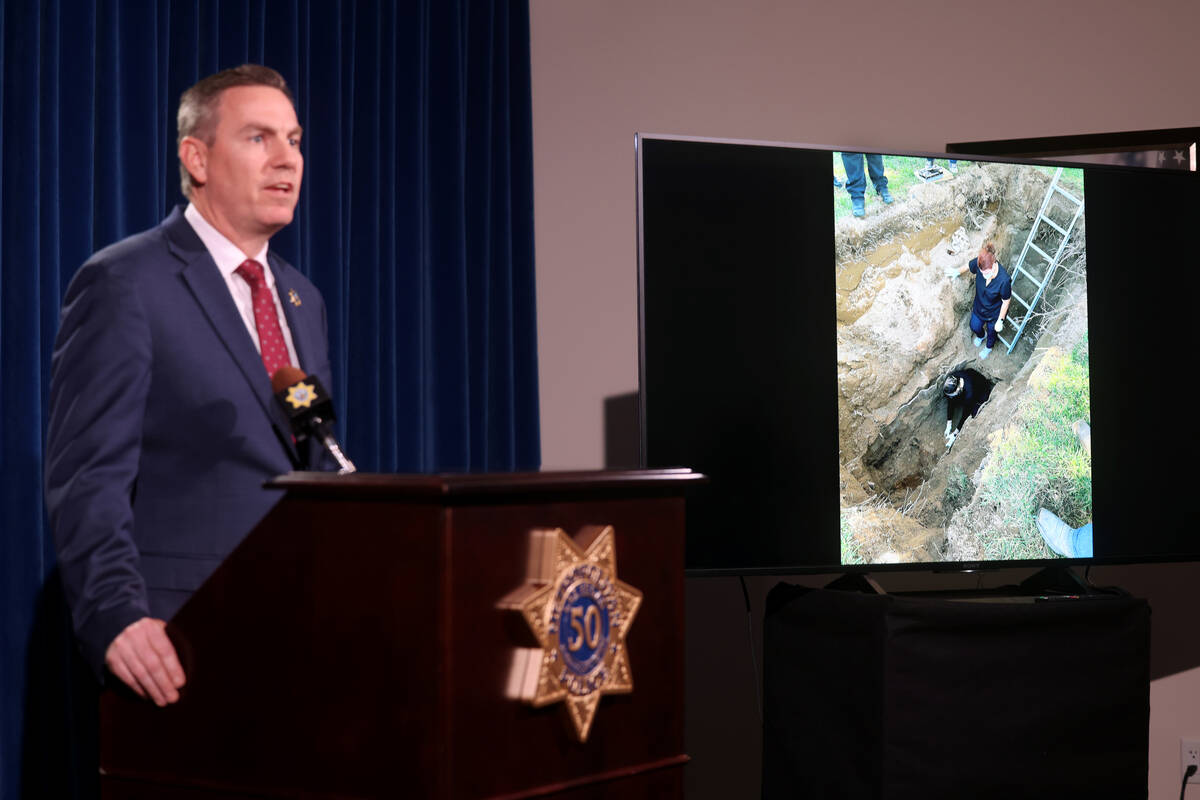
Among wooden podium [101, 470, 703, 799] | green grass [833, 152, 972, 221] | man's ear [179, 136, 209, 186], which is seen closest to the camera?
wooden podium [101, 470, 703, 799]

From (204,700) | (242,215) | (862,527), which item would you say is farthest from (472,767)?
(862,527)

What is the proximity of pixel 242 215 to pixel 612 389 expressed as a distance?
1.51m

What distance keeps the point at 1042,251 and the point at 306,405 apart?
1858mm

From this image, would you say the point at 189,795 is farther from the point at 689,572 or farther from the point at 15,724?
the point at 689,572

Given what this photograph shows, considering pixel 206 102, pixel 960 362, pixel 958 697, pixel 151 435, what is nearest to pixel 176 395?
pixel 151 435

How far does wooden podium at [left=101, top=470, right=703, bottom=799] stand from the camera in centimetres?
127

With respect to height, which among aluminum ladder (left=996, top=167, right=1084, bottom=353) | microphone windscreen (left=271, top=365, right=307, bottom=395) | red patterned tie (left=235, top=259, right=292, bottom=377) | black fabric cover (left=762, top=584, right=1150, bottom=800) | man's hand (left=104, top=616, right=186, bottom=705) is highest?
aluminum ladder (left=996, top=167, right=1084, bottom=353)

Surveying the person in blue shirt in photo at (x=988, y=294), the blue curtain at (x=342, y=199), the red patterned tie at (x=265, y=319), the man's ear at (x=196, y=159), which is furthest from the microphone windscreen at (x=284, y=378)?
the person in blue shirt in photo at (x=988, y=294)

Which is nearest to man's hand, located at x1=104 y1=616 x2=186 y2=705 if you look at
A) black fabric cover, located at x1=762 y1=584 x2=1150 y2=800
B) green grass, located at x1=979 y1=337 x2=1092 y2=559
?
black fabric cover, located at x1=762 y1=584 x2=1150 y2=800

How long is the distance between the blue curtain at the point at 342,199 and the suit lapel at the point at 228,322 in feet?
1.84

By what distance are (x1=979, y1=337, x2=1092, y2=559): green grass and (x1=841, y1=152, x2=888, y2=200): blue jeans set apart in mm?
566

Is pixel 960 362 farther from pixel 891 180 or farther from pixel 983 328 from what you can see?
pixel 891 180

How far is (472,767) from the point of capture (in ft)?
4.18

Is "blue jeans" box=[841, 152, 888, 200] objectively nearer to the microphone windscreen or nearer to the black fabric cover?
the black fabric cover
